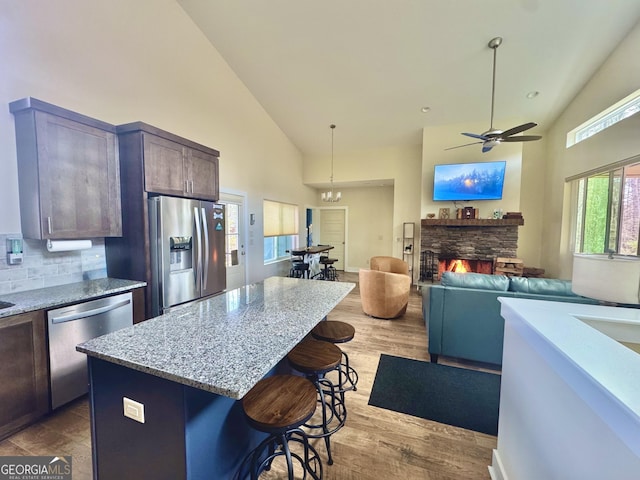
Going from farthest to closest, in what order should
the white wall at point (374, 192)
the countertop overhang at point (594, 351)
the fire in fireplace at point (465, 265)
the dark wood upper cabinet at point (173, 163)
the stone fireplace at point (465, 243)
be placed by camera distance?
the white wall at point (374, 192), the fire in fireplace at point (465, 265), the stone fireplace at point (465, 243), the dark wood upper cabinet at point (173, 163), the countertop overhang at point (594, 351)

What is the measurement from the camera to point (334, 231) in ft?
27.2

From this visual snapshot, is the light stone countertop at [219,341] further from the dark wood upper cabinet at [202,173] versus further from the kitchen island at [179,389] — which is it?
the dark wood upper cabinet at [202,173]

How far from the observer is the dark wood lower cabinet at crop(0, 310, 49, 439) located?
5.60ft

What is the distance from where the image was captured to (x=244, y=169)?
490 cm

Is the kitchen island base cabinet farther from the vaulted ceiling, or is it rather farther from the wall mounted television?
the wall mounted television

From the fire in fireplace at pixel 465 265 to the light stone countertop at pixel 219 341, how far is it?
4.61m

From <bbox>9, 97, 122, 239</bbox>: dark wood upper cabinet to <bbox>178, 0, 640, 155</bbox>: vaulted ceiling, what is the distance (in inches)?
98.5

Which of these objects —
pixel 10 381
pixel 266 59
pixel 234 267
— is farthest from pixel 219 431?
pixel 266 59

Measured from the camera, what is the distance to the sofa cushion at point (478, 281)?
8.68 feet

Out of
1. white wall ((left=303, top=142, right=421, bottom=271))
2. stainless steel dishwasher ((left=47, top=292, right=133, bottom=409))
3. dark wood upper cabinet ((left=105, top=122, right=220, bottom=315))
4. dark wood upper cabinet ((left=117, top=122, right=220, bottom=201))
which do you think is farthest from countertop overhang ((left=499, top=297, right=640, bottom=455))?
white wall ((left=303, top=142, right=421, bottom=271))

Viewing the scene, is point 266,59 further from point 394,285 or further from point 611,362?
point 611,362

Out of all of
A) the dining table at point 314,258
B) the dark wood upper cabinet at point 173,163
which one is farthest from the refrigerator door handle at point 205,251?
the dining table at point 314,258

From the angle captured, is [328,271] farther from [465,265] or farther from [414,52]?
[414,52]

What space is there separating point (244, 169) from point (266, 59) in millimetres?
1813
